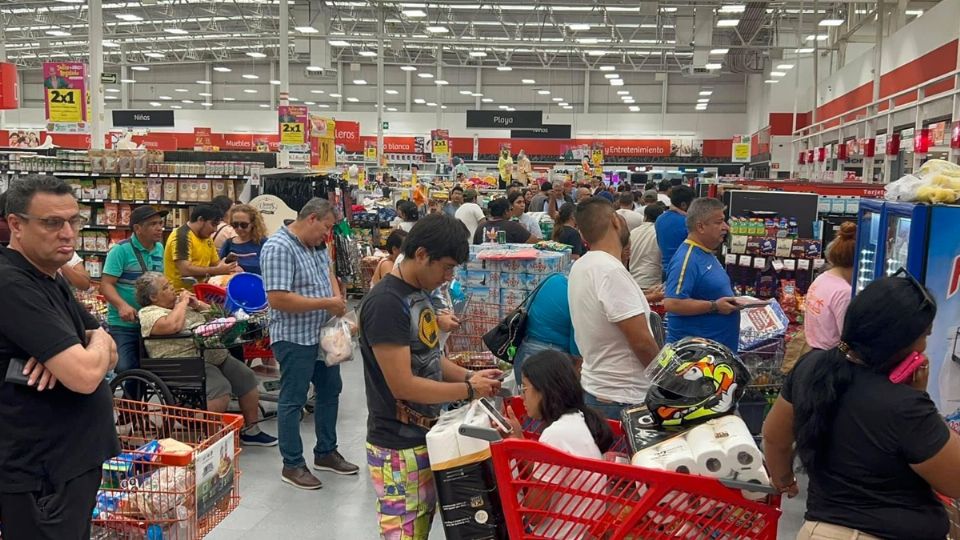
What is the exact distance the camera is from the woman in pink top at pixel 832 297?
4.15 meters

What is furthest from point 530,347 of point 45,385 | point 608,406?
point 45,385

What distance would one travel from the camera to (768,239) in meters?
7.09

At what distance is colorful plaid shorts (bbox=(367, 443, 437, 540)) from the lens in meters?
2.71

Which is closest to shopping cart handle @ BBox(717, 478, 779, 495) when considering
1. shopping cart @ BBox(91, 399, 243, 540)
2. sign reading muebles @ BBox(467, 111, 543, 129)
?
shopping cart @ BBox(91, 399, 243, 540)

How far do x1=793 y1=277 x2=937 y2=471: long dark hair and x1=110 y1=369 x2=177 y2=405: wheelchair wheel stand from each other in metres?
3.51

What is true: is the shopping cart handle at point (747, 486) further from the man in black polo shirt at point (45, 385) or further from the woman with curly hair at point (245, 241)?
the woman with curly hair at point (245, 241)

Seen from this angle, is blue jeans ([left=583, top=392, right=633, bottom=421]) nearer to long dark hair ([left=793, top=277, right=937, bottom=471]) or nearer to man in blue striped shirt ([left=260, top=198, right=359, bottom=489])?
long dark hair ([left=793, top=277, right=937, bottom=471])

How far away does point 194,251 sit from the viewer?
6.86 metres

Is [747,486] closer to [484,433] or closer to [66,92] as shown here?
[484,433]

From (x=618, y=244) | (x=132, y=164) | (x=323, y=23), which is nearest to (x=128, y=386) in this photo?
(x=618, y=244)

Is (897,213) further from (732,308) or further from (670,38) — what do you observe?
(670,38)

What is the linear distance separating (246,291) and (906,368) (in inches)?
192

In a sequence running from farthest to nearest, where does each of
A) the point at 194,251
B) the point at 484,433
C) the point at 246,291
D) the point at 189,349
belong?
the point at 194,251, the point at 246,291, the point at 189,349, the point at 484,433

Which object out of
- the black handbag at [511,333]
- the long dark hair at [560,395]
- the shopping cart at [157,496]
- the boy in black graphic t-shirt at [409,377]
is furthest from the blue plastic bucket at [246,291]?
the long dark hair at [560,395]
